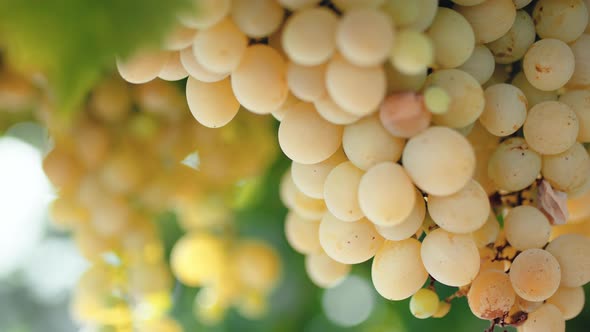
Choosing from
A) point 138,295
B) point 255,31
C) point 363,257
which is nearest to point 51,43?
point 255,31

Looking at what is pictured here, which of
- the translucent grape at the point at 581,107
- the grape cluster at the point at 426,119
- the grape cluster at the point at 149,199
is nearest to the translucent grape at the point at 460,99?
the grape cluster at the point at 426,119

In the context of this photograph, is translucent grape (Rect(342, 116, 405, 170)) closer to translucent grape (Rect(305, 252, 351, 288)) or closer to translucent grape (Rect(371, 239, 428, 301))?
translucent grape (Rect(371, 239, 428, 301))

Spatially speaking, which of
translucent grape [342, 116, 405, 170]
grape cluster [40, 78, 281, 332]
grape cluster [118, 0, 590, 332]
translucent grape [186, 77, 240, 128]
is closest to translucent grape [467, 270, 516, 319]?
grape cluster [118, 0, 590, 332]

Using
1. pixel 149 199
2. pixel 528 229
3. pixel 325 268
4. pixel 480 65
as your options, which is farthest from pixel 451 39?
pixel 149 199

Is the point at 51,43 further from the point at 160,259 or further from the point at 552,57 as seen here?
the point at 160,259

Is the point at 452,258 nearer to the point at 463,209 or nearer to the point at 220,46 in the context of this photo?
the point at 463,209

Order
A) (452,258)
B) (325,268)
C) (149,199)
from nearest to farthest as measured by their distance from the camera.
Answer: (452,258), (325,268), (149,199)
